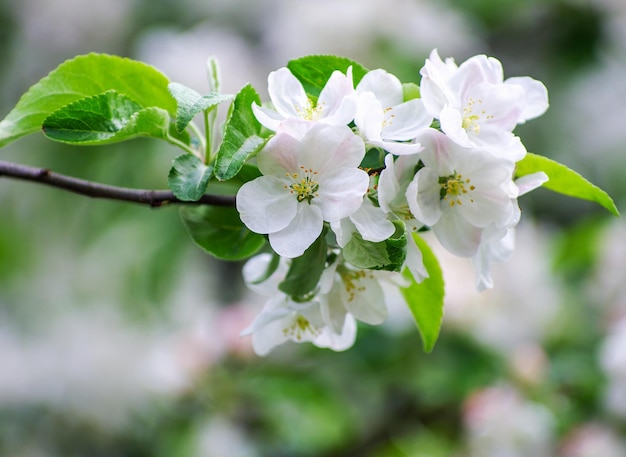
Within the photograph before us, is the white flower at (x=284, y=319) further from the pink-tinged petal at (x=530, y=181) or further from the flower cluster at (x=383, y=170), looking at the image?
the pink-tinged petal at (x=530, y=181)

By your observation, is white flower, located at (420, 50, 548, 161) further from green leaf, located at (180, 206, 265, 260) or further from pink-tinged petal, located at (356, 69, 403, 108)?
green leaf, located at (180, 206, 265, 260)

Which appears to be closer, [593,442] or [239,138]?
[239,138]

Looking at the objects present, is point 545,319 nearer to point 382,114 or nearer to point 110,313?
point 110,313

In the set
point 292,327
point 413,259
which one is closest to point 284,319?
point 292,327

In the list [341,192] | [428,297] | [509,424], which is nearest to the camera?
[341,192]

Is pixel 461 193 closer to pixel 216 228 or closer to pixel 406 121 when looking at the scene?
pixel 406 121

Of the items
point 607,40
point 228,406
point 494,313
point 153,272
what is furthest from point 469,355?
point 607,40

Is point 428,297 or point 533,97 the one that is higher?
point 533,97
